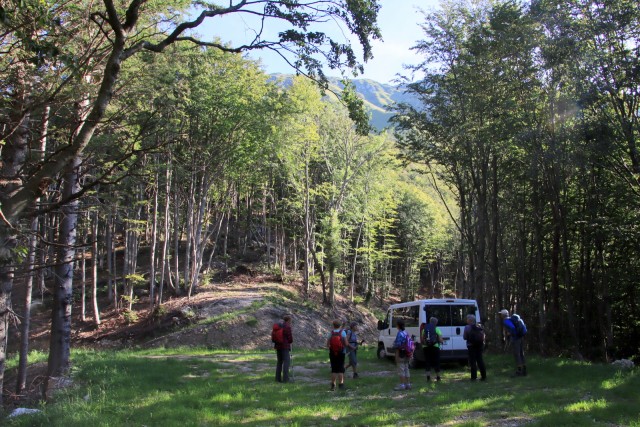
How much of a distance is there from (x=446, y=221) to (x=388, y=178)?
56.7 ft

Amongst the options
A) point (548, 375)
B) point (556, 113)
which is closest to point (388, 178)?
point (556, 113)

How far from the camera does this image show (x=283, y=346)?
11.0m

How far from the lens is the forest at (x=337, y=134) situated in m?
4.69

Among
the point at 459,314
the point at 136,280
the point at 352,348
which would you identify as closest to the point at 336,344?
the point at 352,348

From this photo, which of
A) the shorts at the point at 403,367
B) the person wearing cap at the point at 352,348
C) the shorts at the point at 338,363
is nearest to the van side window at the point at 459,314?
the person wearing cap at the point at 352,348

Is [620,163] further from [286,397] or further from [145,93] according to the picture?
[145,93]

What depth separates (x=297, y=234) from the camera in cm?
3741

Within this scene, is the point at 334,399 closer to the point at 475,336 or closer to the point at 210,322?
the point at 475,336

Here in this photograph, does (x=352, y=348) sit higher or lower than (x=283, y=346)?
lower

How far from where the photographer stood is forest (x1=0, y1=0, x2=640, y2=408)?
469 cm

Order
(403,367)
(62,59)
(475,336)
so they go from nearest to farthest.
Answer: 1. (62,59)
2. (403,367)
3. (475,336)

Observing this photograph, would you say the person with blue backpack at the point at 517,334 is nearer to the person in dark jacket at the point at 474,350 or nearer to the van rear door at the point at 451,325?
the person in dark jacket at the point at 474,350

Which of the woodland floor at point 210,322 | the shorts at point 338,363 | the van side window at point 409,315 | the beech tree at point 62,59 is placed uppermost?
the beech tree at point 62,59

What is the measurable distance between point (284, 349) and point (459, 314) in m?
5.21
